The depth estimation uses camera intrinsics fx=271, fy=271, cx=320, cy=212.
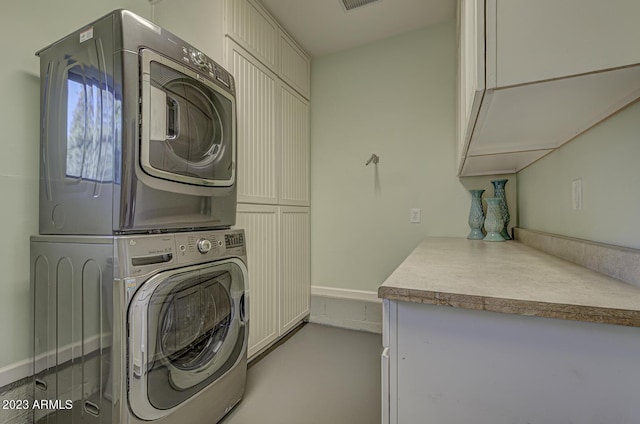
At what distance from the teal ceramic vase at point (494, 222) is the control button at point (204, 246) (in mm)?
1754

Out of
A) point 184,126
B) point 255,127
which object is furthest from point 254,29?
point 184,126

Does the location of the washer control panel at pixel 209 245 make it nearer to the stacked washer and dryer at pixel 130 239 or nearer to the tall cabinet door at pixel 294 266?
the stacked washer and dryer at pixel 130 239

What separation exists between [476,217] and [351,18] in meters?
1.78

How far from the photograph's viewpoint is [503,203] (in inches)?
73.7

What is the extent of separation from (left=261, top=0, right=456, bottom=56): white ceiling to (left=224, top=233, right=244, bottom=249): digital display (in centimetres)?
168

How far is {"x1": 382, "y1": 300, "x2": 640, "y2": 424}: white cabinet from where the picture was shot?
56 cm

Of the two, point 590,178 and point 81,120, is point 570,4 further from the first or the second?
point 81,120

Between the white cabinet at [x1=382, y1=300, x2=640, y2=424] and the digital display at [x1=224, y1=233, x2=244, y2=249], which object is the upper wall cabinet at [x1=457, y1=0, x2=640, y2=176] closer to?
the white cabinet at [x1=382, y1=300, x2=640, y2=424]

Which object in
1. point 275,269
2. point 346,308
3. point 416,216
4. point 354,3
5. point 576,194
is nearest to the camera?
point 576,194

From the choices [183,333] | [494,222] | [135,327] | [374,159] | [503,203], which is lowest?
[183,333]

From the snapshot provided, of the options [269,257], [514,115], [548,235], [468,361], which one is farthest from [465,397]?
[269,257]

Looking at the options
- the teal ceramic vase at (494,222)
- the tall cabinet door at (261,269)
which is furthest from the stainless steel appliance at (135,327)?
the teal ceramic vase at (494,222)

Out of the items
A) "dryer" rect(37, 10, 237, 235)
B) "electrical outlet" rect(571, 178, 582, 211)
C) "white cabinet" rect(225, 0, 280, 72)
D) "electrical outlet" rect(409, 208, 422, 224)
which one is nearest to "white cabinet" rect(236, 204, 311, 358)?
"dryer" rect(37, 10, 237, 235)

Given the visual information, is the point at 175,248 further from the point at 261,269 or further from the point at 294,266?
the point at 294,266
